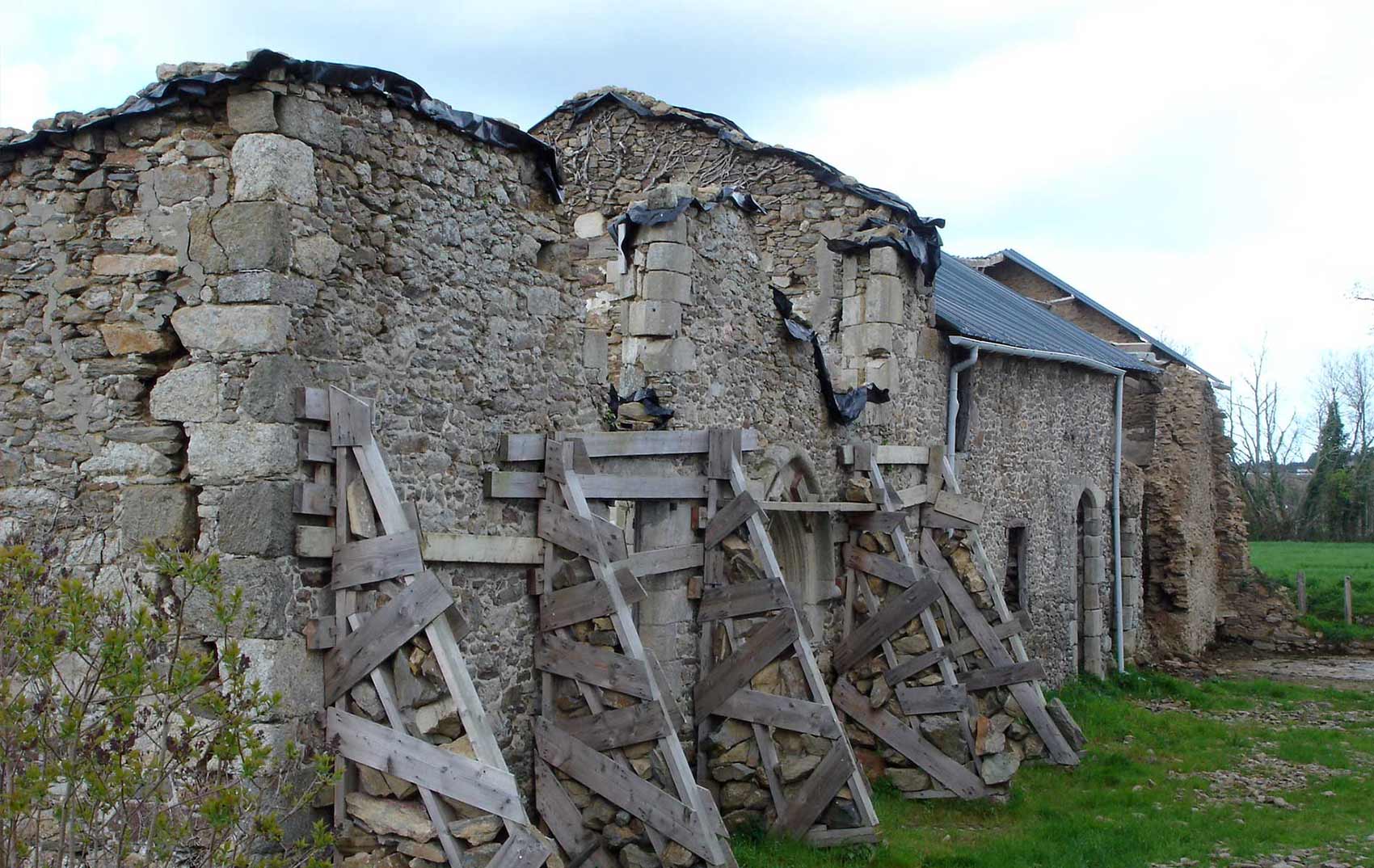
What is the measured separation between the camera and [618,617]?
23.9ft

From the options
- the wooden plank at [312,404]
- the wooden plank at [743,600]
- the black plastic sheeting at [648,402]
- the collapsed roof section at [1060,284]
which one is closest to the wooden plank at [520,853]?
the wooden plank at [312,404]

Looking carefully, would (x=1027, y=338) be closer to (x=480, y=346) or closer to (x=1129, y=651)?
(x=1129, y=651)

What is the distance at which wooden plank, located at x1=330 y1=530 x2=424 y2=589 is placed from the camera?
19.5 ft

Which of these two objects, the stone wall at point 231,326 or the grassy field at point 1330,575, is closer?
the stone wall at point 231,326

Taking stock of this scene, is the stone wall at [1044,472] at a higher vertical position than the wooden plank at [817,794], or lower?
higher

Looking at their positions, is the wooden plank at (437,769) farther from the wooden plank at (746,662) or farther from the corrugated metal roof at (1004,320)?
the corrugated metal roof at (1004,320)

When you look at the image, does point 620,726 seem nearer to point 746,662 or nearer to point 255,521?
point 746,662

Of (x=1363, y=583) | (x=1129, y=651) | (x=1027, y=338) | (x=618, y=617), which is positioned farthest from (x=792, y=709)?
(x=1363, y=583)

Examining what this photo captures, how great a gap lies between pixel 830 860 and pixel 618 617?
7.54 feet

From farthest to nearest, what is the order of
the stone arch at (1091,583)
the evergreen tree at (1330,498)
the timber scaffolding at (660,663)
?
the evergreen tree at (1330,498) → the stone arch at (1091,583) → the timber scaffolding at (660,663)

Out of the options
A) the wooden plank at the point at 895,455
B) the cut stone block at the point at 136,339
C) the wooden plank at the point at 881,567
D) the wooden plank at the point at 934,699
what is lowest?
the wooden plank at the point at 934,699

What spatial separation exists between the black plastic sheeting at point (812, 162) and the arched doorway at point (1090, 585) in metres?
5.87

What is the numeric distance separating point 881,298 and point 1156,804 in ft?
16.9

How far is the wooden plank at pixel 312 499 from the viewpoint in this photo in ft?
19.2
